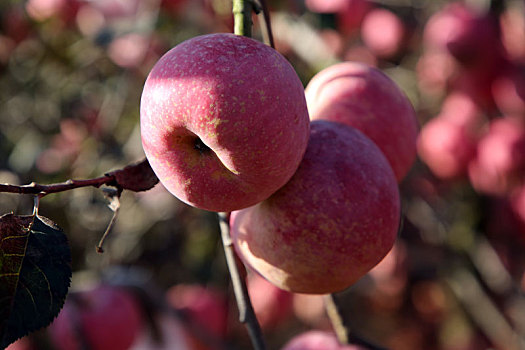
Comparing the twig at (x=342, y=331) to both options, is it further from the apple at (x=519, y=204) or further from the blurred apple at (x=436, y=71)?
the blurred apple at (x=436, y=71)

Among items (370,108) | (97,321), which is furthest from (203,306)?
(370,108)

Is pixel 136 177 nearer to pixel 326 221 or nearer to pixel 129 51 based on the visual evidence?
pixel 326 221

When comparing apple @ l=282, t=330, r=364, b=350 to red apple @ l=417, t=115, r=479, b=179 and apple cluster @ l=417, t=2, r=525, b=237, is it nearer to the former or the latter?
apple cluster @ l=417, t=2, r=525, b=237

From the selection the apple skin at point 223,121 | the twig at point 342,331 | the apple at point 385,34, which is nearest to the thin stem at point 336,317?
the twig at point 342,331

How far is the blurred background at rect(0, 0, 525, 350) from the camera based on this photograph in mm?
1748

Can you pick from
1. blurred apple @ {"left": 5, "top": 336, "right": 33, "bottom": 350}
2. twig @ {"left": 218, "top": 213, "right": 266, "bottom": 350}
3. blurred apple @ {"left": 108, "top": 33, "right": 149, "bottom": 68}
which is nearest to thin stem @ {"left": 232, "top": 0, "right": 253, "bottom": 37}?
twig @ {"left": 218, "top": 213, "right": 266, "bottom": 350}

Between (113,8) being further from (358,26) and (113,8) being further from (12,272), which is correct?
(12,272)

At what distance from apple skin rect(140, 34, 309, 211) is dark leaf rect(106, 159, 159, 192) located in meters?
0.04

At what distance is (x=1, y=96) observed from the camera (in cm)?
194

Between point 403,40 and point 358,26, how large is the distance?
0.19 m

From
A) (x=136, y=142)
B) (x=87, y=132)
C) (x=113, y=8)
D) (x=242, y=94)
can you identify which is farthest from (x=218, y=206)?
(x=113, y=8)

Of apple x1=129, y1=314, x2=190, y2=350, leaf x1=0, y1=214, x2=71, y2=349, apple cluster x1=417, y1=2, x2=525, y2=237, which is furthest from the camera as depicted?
apple cluster x1=417, y1=2, x2=525, y2=237

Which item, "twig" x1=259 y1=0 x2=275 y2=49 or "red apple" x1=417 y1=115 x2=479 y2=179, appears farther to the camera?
"red apple" x1=417 y1=115 x2=479 y2=179

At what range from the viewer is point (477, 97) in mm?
1986
